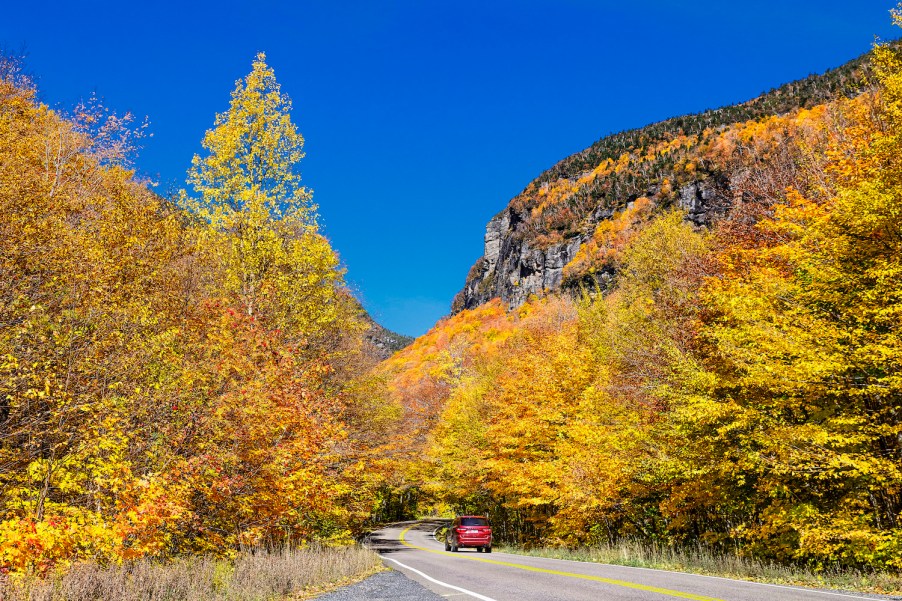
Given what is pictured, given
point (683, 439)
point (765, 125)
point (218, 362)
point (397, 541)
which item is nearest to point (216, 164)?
point (218, 362)

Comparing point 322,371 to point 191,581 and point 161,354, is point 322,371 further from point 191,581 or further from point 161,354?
point 191,581

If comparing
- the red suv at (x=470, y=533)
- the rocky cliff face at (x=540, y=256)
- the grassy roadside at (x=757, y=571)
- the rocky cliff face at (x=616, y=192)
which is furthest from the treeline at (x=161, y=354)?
the rocky cliff face at (x=540, y=256)

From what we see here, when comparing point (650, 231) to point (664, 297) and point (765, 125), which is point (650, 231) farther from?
point (765, 125)

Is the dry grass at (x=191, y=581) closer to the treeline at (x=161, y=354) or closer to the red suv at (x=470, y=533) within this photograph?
the treeline at (x=161, y=354)

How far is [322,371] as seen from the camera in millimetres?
15695

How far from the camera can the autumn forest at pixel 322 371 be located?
9500mm

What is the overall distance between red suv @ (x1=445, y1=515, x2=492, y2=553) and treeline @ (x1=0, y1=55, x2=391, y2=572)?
709cm

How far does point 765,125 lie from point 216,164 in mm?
130711

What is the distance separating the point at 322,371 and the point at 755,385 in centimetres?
1244

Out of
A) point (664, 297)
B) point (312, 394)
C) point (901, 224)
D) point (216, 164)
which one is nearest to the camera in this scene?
point (901, 224)

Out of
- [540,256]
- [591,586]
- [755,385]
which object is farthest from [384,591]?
[540,256]

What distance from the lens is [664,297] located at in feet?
70.5

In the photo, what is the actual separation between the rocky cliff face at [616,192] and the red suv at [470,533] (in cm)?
7119

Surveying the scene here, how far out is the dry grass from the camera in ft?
22.8
